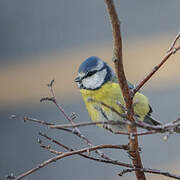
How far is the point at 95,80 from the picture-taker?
173 cm

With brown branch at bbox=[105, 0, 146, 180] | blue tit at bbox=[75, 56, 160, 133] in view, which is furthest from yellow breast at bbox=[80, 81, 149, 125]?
brown branch at bbox=[105, 0, 146, 180]

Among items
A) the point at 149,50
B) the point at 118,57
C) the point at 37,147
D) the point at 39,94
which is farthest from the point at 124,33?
the point at 118,57

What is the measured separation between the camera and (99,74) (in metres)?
1.73

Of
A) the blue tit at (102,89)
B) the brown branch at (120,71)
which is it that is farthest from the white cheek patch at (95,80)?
the brown branch at (120,71)

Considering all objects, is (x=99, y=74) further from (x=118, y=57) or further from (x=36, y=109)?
(x=36, y=109)

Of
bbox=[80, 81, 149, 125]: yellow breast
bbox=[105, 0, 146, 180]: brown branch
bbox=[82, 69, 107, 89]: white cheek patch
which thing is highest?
bbox=[82, 69, 107, 89]: white cheek patch

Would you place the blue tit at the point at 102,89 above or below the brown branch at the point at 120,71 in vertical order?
above

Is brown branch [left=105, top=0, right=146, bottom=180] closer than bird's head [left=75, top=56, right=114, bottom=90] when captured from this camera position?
Yes

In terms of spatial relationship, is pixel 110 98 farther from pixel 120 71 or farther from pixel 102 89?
pixel 120 71

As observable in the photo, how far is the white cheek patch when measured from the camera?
1.70 m

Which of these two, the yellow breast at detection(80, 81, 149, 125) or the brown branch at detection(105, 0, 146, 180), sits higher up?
the yellow breast at detection(80, 81, 149, 125)

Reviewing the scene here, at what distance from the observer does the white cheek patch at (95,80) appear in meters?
1.70

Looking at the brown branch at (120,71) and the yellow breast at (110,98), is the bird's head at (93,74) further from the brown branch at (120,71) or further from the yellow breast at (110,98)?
the brown branch at (120,71)

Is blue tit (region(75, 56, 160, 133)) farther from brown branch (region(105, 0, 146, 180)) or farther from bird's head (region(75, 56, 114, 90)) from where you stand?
brown branch (region(105, 0, 146, 180))
